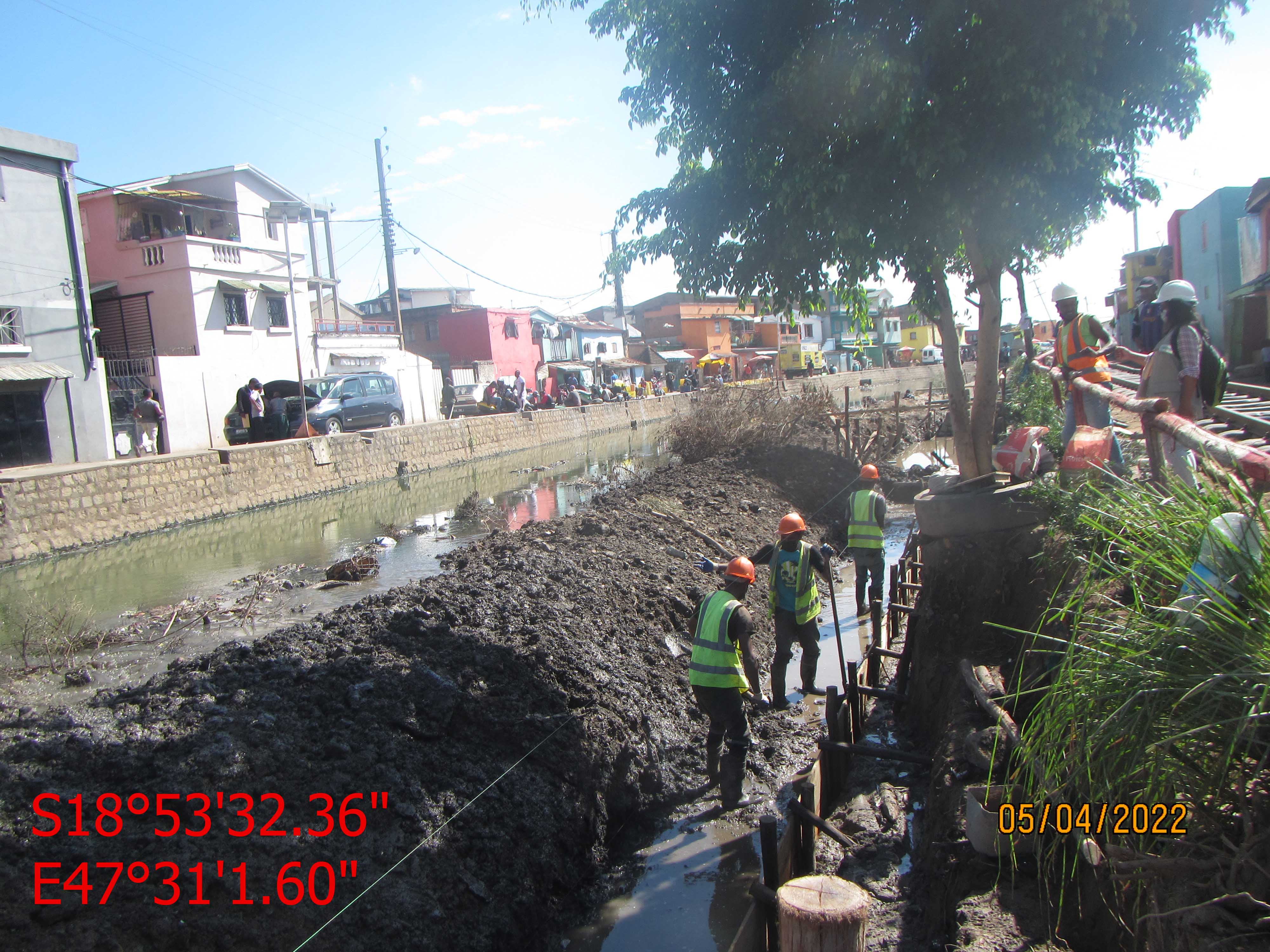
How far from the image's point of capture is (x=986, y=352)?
10906 mm

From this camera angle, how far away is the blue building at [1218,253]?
2147 centimetres

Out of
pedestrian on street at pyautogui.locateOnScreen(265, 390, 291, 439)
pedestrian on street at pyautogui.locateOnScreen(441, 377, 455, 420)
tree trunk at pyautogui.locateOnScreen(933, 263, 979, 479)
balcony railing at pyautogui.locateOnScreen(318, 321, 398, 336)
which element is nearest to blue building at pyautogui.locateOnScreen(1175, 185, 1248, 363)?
tree trunk at pyautogui.locateOnScreen(933, 263, 979, 479)

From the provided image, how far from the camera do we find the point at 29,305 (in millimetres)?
19656

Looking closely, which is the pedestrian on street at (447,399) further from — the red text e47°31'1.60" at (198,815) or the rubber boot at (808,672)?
the red text e47°31'1.60" at (198,815)

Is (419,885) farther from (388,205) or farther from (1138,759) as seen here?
(388,205)

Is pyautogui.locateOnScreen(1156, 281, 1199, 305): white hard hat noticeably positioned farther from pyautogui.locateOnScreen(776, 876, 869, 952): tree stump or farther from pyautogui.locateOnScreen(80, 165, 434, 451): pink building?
pyautogui.locateOnScreen(80, 165, 434, 451): pink building

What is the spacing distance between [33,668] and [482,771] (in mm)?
5461

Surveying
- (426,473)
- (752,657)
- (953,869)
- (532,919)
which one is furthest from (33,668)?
(426,473)

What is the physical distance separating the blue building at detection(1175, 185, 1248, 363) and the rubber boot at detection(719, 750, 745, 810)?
19123 millimetres

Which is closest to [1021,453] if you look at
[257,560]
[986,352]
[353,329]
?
[986,352]

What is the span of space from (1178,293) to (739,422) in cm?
1336

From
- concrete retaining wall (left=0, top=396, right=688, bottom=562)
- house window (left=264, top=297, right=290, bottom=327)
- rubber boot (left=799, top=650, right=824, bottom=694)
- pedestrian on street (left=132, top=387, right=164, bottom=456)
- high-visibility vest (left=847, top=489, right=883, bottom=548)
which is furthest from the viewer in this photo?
house window (left=264, top=297, right=290, bottom=327)

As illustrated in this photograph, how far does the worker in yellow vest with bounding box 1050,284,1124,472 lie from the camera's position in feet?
22.8

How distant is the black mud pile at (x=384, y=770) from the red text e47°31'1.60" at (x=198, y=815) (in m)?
0.01
